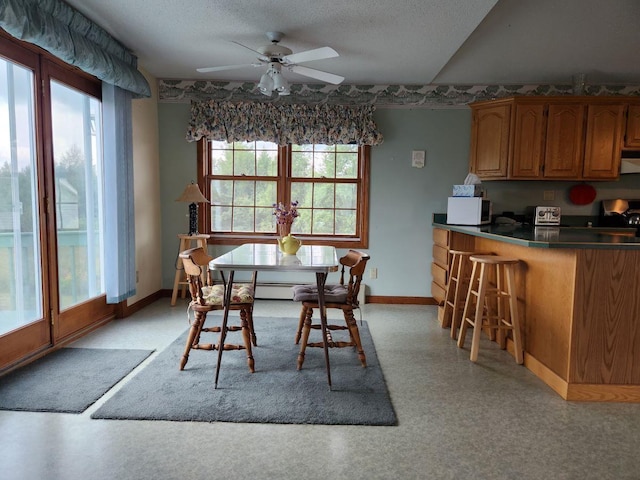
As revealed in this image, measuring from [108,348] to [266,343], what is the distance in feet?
3.74

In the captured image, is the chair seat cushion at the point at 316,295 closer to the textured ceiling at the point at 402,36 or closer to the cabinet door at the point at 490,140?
the textured ceiling at the point at 402,36

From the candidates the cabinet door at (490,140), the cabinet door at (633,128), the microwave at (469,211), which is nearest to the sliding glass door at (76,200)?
the microwave at (469,211)

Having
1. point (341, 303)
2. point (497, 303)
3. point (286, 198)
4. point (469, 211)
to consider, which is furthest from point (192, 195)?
point (497, 303)

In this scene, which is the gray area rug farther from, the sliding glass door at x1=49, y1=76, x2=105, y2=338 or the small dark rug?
the sliding glass door at x1=49, y1=76, x2=105, y2=338

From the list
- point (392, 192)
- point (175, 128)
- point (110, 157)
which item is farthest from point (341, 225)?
point (110, 157)

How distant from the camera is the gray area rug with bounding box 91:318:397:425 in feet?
7.04

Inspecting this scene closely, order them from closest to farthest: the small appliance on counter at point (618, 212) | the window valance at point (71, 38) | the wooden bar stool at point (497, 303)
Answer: the window valance at point (71, 38) → the wooden bar stool at point (497, 303) → the small appliance on counter at point (618, 212)

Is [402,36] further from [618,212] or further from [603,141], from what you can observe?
[618,212]

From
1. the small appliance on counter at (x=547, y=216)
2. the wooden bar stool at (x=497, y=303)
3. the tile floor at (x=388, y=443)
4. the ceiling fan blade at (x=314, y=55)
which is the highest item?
the ceiling fan blade at (x=314, y=55)

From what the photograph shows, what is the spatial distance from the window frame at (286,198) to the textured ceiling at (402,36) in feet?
2.51

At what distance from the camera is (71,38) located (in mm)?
2756

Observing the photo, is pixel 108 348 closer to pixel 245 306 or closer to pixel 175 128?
pixel 245 306

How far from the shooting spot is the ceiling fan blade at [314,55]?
2.67 m

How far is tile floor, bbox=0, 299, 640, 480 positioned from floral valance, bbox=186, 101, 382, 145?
2689 millimetres
